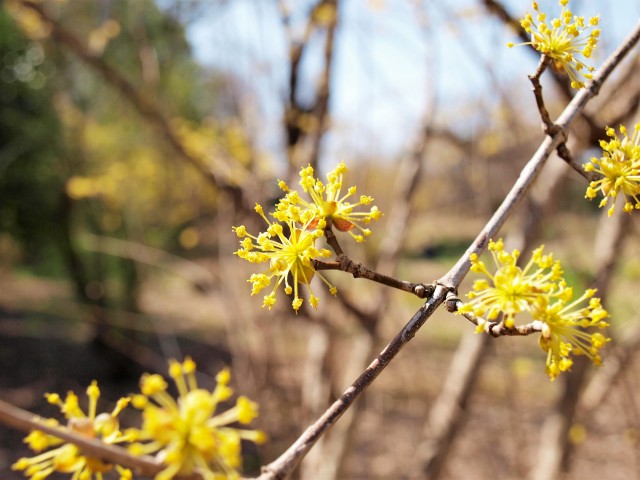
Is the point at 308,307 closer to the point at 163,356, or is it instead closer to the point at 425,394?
the point at 425,394

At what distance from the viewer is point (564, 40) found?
674 millimetres

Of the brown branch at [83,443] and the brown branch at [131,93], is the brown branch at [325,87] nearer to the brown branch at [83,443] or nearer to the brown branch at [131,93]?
the brown branch at [131,93]

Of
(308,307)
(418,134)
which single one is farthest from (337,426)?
(418,134)

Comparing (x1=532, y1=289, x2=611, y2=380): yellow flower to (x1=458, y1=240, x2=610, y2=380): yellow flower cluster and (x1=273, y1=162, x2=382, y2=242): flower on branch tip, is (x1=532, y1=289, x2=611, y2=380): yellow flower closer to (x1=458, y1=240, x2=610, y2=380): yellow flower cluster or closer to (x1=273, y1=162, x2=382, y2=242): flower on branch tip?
(x1=458, y1=240, x2=610, y2=380): yellow flower cluster

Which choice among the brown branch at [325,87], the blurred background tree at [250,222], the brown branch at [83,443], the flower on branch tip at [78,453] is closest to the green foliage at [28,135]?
the blurred background tree at [250,222]

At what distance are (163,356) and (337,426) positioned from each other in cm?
440

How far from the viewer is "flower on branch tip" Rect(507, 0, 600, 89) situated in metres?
0.64

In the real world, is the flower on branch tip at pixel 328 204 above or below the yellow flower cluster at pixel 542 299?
above

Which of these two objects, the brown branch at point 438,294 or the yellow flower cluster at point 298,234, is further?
the yellow flower cluster at point 298,234

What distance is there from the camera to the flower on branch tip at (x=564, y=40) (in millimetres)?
641

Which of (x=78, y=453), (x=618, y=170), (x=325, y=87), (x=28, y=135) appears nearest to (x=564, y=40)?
(x=618, y=170)

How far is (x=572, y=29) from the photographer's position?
0.65 meters

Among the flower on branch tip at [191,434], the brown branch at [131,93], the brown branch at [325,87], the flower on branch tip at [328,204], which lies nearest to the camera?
the flower on branch tip at [191,434]

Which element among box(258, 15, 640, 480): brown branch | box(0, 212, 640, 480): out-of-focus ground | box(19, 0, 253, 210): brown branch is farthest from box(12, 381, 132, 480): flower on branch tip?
box(0, 212, 640, 480): out-of-focus ground
